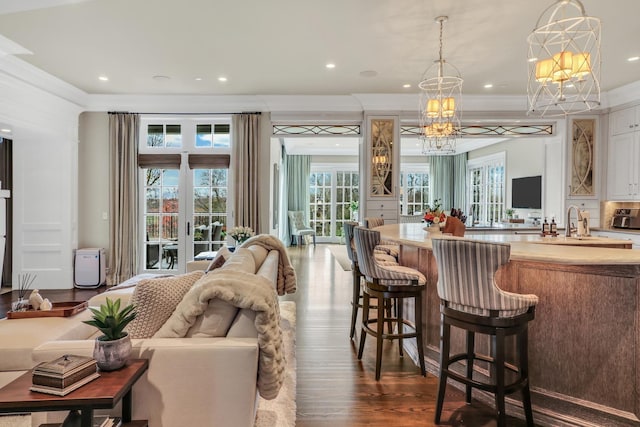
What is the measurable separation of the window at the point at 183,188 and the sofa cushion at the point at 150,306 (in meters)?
4.68

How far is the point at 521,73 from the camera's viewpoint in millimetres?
5086

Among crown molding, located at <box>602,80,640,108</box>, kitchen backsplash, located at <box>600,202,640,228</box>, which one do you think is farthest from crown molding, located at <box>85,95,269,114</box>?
kitchen backsplash, located at <box>600,202,640,228</box>

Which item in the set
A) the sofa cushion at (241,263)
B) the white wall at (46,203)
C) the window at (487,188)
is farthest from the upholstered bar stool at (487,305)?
the window at (487,188)

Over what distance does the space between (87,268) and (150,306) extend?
16.5 ft

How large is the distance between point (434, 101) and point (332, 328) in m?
2.65

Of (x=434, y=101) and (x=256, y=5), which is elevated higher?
(x=256, y=5)

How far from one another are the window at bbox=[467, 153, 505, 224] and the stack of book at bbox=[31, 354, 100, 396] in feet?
31.4

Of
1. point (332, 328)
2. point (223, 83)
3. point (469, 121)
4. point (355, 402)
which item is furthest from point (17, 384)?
point (469, 121)

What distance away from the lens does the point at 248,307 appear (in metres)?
1.68

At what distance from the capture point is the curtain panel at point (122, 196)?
6215 millimetres

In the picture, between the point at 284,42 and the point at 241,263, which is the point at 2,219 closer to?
the point at 284,42

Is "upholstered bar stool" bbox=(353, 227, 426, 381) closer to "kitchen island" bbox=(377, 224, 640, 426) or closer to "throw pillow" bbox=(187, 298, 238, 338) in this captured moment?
"kitchen island" bbox=(377, 224, 640, 426)

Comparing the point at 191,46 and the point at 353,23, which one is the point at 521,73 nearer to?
the point at 353,23

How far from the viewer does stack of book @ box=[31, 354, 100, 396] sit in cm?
135
